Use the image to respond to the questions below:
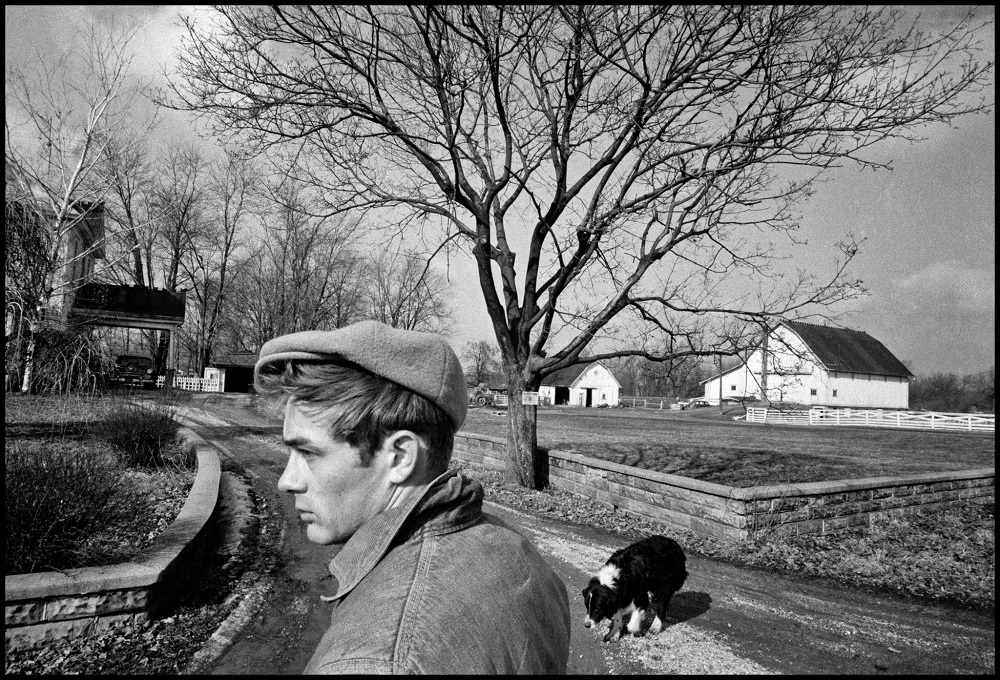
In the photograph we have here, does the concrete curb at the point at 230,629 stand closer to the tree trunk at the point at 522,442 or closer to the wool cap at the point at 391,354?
the wool cap at the point at 391,354

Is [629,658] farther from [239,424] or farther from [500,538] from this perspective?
[239,424]

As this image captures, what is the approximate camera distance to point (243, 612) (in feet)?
15.9

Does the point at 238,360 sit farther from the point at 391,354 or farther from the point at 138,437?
the point at 391,354

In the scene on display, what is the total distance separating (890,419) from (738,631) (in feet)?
121

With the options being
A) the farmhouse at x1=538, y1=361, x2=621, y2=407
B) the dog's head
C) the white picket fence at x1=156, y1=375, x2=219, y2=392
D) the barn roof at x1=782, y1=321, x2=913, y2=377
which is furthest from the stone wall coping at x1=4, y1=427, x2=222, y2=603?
the farmhouse at x1=538, y1=361, x2=621, y2=407

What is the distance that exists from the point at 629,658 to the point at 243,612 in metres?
3.10

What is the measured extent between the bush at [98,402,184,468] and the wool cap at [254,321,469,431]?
400 inches

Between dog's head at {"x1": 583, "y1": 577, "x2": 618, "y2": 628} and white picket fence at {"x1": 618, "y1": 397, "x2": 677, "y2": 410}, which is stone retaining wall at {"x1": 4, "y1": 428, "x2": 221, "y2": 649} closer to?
dog's head at {"x1": 583, "y1": 577, "x2": 618, "y2": 628}

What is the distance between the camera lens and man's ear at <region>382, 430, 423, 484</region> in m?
1.31

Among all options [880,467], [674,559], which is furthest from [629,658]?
[880,467]

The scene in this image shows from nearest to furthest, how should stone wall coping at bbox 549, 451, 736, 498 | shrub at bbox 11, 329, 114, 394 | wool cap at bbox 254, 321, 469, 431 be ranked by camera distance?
wool cap at bbox 254, 321, 469, 431
stone wall coping at bbox 549, 451, 736, 498
shrub at bbox 11, 329, 114, 394

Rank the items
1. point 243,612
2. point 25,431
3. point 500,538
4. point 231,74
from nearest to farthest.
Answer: point 500,538, point 243,612, point 231,74, point 25,431

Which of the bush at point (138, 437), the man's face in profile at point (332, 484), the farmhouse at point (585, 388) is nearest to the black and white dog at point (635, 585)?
the man's face in profile at point (332, 484)

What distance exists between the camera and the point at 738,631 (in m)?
4.72
